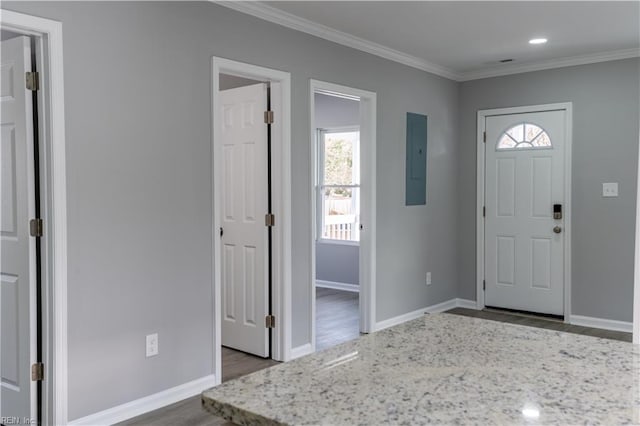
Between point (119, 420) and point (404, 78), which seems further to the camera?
point (404, 78)

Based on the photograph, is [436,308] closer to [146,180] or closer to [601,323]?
[601,323]

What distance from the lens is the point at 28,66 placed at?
264 centimetres

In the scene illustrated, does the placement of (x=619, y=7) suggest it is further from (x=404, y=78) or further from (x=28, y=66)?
(x=28, y=66)

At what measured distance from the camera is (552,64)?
16.7 ft

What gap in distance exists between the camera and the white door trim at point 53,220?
8.61ft

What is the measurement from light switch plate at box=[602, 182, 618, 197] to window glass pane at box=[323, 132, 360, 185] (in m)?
2.87

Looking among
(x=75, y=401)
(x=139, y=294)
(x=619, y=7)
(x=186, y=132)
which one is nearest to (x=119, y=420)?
(x=75, y=401)

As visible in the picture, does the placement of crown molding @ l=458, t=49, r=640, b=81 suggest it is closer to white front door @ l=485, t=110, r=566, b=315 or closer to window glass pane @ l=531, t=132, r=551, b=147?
white front door @ l=485, t=110, r=566, b=315

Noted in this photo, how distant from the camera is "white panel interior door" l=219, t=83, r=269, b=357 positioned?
3969 millimetres

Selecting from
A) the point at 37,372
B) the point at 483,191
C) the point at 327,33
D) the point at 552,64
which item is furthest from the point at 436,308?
the point at 37,372

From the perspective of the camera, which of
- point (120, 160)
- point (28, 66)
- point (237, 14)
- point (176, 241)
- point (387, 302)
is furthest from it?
point (387, 302)

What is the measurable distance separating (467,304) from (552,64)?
8.31 feet

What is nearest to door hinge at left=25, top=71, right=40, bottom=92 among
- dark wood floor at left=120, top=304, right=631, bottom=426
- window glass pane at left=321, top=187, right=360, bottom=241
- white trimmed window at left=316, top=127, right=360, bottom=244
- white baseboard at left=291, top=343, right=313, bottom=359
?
dark wood floor at left=120, top=304, right=631, bottom=426

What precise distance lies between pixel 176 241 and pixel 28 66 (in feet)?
3.89
